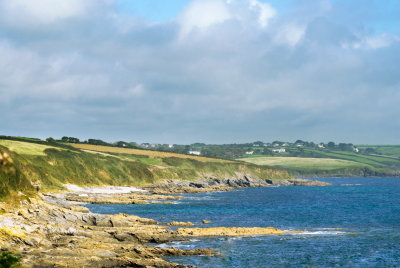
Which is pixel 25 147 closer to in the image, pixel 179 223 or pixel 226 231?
pixel 179 223

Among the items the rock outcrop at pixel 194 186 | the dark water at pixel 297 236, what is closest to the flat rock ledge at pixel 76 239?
the dark water at pixel 297 236

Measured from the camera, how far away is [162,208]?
95.6 m

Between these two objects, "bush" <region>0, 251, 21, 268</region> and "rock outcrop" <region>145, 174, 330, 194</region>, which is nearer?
"bush" <region>0, 251, 21, 268</region>

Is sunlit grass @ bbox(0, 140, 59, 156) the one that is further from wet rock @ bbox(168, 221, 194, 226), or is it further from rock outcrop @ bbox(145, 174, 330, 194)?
wet rock @ bbox(168, 221, 194, 226)

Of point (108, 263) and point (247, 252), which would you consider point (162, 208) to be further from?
point (108, 263)

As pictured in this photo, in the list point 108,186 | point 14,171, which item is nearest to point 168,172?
point 108,186

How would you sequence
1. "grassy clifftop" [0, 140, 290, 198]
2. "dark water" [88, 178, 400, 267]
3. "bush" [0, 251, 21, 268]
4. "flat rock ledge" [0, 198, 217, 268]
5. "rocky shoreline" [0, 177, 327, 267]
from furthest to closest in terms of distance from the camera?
"grassy clifftop" [0, 140, 290, 198], "dark water" [88, 178, 400, 267], "rocky shoreline" [0, 177, 327, 267], "flat rock ledge" [0, 198, 217, 268], "bush" [0, 251, 21, 268]

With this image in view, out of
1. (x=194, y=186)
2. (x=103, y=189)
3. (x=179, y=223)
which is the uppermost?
(x=103, y=189)

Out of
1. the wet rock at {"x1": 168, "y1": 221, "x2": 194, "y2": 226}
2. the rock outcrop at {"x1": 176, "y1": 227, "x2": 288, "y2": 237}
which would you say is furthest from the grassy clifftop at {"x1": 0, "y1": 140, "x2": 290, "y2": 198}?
the rock outcrop at {"x1": 176, "y1": 227, "x2": 288, "y2": 237}

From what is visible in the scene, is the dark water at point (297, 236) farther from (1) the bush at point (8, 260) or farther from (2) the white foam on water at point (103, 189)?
(2) the white foam on water at point (103, 189)

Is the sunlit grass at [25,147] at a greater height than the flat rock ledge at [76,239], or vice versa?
the sunlit grass at [25,147]

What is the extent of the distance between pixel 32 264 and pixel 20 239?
25.0 ft

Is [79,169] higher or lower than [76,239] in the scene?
higher

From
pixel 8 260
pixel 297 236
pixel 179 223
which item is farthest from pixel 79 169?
pixel 8 260
